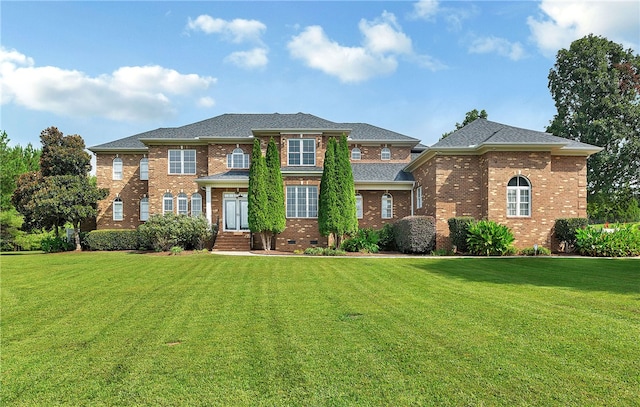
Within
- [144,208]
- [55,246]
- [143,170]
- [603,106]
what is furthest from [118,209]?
[603,106]

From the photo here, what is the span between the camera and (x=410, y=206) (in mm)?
25688

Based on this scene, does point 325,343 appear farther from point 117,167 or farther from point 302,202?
point 117,167

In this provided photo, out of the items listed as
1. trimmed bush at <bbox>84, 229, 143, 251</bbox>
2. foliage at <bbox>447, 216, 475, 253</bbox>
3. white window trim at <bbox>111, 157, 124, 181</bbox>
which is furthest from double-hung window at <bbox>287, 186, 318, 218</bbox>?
white window trim at <bbox>111, 157, 124, 181</bbox>

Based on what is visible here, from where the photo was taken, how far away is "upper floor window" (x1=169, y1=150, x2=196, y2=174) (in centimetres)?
2722

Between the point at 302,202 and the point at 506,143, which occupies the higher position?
the point at 506,143

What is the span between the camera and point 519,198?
65.7ft

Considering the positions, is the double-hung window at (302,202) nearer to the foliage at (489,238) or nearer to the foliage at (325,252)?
the foliage at (325,252)

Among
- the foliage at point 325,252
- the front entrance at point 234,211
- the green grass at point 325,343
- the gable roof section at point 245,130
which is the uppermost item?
the gable roof section at point 245,130

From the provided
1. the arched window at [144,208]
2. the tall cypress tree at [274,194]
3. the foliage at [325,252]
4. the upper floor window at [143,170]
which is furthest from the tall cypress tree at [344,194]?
the upper floor window at [143,170]

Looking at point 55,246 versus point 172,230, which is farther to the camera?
point 55,246

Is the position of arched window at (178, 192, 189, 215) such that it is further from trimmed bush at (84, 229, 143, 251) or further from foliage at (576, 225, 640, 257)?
foliage at (576, 225, 640, 257)

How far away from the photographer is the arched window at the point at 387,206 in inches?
1016

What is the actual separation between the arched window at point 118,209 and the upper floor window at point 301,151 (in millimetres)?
13299

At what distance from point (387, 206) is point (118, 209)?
1908 centimetres
